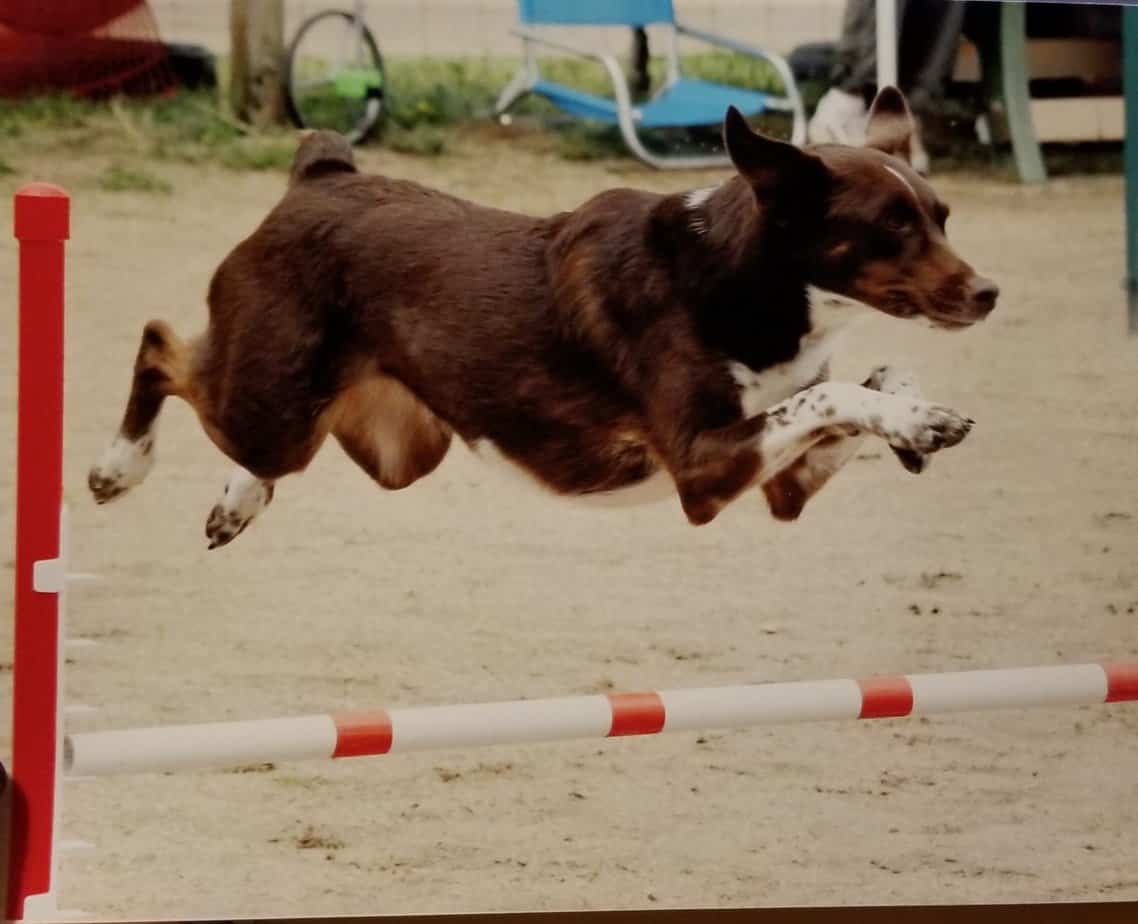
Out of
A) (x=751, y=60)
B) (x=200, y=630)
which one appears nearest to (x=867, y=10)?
(x=751, y=60)

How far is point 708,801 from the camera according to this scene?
2.57m

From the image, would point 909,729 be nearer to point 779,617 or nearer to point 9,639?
point 779,617

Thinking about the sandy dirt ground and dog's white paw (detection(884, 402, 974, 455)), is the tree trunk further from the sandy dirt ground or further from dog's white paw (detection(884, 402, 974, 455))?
dog's white paw (detection(884, 402, 974, 455))

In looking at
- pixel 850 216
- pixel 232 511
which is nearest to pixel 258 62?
pixel 232 511

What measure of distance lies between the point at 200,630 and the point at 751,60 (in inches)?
46.7

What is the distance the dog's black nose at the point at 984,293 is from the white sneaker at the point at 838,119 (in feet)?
0.91

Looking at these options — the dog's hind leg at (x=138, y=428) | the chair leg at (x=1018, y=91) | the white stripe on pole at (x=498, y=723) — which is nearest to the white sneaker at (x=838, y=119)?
the chair leg at (x=1018, y=91)

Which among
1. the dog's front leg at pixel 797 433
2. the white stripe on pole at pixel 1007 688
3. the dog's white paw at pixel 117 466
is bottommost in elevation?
the white stripe on pole at pixel 1007 688

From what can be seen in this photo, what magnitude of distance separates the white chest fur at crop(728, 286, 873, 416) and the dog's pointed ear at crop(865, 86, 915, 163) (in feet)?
0.81

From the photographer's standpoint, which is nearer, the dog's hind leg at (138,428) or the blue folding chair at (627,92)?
the dog's hind leg at (138,428)

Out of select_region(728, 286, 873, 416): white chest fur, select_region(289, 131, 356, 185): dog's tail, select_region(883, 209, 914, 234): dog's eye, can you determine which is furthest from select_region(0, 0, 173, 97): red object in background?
select_region(883, 209, 914, 234): dog's eye

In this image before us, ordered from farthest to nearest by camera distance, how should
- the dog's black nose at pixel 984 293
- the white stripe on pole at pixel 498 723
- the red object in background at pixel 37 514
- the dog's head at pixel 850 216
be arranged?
1. the dog's black nose at pixel 984 293
2. the dog's head at pixel 850 216
3. the white stripe on pole at pixel 498 723
4. the red object in background at pixel 37 514

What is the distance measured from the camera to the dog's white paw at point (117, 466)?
7.85 ft

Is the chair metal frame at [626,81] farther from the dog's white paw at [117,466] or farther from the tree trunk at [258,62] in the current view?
the dog's white paw at [117,466]
